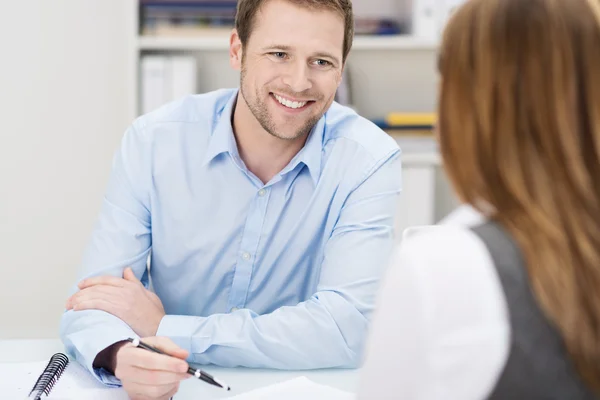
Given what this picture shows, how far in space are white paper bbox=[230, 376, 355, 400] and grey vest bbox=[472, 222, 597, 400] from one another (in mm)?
515

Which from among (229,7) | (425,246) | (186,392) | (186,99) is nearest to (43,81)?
(229,7)

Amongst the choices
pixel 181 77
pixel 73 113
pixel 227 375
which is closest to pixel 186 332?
pixel 227 375

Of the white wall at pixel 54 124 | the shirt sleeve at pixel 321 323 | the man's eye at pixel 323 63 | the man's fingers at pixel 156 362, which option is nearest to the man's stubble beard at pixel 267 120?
the man's eye at pixel 323 63

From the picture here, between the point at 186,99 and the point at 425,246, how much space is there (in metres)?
1.17

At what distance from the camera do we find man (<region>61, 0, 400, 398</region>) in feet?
5.47

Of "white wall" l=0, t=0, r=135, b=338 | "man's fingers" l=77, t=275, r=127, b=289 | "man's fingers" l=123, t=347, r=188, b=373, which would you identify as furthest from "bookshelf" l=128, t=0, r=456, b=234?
"man's fingers" l=123, t=347, r=188, b=373

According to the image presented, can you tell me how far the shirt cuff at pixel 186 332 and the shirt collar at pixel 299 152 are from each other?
1.28ft

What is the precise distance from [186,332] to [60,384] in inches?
9.8

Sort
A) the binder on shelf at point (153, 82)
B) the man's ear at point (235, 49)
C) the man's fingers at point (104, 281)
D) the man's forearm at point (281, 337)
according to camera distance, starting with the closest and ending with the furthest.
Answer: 1. the man's forearm at point (281, 337)
2. the man's fingers at point (104, 281)
3. the man's ear at point (235, 49)
4. the binder on shelf at point (153, 82)

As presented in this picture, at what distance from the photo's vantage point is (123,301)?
1464mm

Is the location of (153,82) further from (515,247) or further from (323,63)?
(515,247)

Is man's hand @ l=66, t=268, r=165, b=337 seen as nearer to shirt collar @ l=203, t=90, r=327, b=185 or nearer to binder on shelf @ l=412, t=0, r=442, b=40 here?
shirt collar @ l=203, t=90, r=327, b=185

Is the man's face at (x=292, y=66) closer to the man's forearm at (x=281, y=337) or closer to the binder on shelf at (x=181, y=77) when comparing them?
the man's forearm at (x=281, y=337)

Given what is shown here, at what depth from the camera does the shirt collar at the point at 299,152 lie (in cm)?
170
